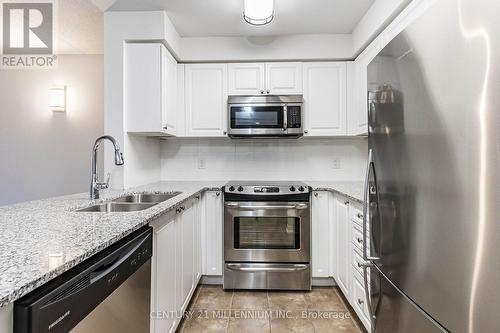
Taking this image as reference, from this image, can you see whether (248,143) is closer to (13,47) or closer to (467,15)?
(467,15)

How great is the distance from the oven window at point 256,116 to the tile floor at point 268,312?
Answer: 1.55 metres

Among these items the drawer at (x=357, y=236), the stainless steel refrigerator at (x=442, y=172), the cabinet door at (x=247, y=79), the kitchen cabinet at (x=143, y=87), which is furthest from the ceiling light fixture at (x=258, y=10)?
the drawer at (x=357, y=236)

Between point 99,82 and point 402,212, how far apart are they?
3472mm

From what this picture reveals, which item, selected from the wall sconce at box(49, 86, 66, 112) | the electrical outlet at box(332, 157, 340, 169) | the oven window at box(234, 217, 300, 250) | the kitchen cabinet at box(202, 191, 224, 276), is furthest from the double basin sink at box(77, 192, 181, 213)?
the wall sconce at box(49, 86, 66, 112)

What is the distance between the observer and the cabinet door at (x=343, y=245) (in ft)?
6.95

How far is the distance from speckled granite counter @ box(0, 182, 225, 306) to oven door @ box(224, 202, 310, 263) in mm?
1027

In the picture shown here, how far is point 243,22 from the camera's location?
244 cm

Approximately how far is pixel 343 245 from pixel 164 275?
1.44m

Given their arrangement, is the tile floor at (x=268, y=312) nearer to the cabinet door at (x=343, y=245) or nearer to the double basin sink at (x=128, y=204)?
the cabinet door at (x=343, y=245)

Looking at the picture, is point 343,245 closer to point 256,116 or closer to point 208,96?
point 256,116

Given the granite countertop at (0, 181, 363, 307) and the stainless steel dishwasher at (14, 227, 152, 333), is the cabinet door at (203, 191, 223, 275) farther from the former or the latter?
the stainless steel dishwasher at (14, 227, 152, 333)

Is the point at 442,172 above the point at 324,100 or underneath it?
underneath

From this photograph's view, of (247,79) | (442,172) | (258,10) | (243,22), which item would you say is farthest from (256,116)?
(442,172)

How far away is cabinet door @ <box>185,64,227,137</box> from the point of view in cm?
280
